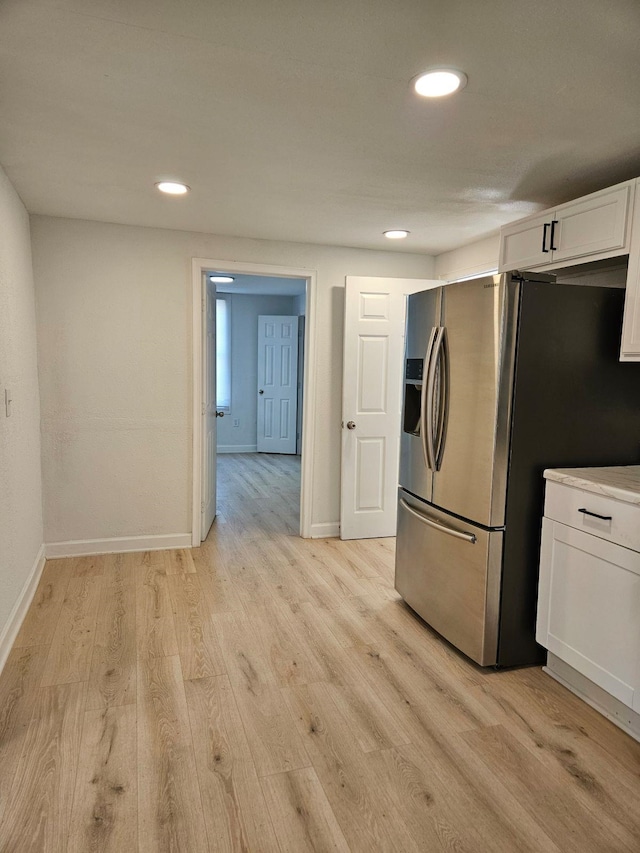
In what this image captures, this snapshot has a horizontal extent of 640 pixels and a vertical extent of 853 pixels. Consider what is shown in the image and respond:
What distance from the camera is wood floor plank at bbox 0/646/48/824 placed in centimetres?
181

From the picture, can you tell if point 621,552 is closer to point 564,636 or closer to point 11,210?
point 564,636

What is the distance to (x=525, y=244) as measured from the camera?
278cm

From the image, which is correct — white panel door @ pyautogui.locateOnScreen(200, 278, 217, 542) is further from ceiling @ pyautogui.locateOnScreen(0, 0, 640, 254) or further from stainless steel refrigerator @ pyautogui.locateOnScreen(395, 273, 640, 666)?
stainless steel refrigerator @ pyautogui.locateOnScreen(395, 273, 640, 666)

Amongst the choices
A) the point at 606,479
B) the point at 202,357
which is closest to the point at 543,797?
the point at 606,479

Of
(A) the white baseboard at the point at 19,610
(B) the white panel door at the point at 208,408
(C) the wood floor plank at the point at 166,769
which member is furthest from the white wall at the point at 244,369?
(C) the wood floor plank at the point at 166,769

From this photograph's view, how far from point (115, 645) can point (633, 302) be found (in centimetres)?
279

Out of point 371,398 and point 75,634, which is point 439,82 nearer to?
point 371,398

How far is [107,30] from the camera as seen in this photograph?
145 cm

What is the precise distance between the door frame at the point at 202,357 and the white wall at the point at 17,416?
102 cm

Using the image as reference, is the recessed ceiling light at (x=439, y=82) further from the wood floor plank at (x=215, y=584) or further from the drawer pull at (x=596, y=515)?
the wood floor plank at (x=215, y=584)

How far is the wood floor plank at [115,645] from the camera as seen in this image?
7.34ft

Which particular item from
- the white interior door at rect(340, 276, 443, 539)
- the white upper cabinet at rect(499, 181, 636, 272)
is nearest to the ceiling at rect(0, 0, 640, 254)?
the white upper cabinet at rect(499, 181, 636, 272)

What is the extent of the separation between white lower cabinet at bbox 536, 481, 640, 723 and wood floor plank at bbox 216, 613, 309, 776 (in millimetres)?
1187

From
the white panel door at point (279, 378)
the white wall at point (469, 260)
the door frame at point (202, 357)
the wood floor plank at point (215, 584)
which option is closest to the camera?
the wood floor plank at point (215, 584)
